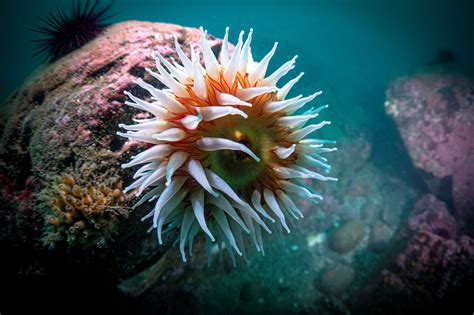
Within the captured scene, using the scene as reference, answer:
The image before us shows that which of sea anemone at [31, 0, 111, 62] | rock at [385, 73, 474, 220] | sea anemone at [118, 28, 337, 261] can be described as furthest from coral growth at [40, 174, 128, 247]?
rock at [385, 73, 474, 220]

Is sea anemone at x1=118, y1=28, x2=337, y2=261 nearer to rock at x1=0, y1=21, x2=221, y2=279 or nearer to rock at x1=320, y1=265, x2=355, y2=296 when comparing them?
rock at x1=0, y1=21, x2=221, y2=279

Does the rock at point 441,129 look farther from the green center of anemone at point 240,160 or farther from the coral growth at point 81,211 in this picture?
the coral growth at point 81,211

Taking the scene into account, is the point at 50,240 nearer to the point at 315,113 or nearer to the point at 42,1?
the point at 315,113

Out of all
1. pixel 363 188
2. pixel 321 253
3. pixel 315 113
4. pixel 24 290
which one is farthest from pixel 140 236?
pixel 363 188

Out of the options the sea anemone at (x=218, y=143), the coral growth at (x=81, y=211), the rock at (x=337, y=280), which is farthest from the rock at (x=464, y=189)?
the coral growth at (x=81, y=211)

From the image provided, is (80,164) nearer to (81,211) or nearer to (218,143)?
(81,211)

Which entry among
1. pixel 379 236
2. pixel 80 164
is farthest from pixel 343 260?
pixel 80 164
